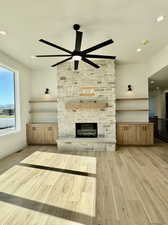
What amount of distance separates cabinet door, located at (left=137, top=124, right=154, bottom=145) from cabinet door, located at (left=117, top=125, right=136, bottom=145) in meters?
0.18

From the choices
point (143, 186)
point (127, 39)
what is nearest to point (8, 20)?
point (127, 39)

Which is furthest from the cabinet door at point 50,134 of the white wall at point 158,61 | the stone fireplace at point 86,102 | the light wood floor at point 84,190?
the white wall at point 158,61

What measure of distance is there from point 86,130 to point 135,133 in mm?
1854

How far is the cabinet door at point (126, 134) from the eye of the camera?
5176mm

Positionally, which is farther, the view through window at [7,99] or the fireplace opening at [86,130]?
the fireplace opening at [86,130]

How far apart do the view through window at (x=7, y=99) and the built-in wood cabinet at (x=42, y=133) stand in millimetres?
744

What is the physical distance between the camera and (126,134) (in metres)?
5.21

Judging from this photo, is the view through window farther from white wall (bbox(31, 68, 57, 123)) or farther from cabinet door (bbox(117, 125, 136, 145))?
cabinet door (bbox(117, 125, 136, 145))

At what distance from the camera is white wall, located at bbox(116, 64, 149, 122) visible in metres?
5.54

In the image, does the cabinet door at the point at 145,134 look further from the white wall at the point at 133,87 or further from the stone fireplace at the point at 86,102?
the stone fireplace at the point at 86,102

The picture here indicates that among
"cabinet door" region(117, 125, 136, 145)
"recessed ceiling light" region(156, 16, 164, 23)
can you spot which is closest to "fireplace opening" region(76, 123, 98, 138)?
"cabinet door" region(117, 125, 136, 145)

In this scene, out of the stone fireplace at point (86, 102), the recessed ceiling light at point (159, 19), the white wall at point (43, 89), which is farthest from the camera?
the white wall at point (43, 89)

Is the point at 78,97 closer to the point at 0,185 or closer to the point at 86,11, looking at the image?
the point at 86,11

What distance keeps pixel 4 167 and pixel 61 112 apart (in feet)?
8.61
